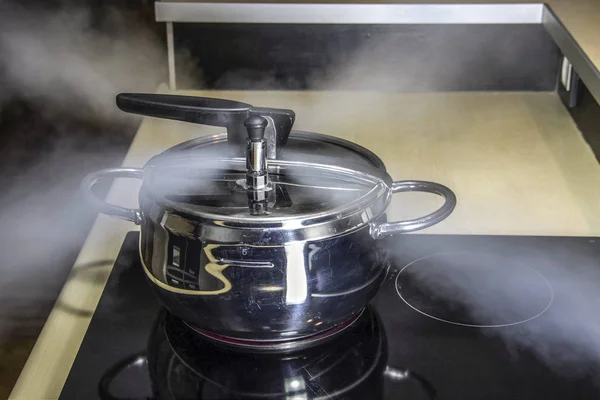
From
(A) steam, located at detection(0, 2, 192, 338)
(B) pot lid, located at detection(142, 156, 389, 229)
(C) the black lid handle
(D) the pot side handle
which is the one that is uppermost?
(C) the black lid handle

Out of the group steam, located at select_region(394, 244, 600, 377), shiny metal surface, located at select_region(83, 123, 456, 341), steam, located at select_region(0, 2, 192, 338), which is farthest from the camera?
steam, located at select_region(0, 2, 192, 338)

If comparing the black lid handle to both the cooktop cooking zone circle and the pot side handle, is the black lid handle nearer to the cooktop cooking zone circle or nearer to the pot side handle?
the pot side handle

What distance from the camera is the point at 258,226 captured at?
64 centimetres

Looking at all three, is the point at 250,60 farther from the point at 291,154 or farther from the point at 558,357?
the point at 558,357

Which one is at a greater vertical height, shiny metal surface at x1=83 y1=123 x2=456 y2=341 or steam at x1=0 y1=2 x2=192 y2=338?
shiny metal surface at x1=83 y1=123 x2=456 y2=341

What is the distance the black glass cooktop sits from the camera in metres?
0.70

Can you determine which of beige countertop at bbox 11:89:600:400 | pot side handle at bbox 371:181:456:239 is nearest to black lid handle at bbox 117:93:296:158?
pot side handle at bbox 371:181:456:239

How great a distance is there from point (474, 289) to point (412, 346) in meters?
0.15

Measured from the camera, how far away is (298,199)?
71cm

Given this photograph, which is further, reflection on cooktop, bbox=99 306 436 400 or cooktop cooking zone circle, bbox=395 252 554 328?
cooktop cooking zone circle, bbox=395 252 554 328

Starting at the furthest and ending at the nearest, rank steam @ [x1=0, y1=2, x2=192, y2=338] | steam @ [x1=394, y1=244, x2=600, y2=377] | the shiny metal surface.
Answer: steam @ [x1=0, y1=2, x2=192, y2=338] < steam @ [x1=394, y1=244, x2=600, y2=377] < the shiny metal surface

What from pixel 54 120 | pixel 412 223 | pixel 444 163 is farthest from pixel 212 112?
pixel 54 120

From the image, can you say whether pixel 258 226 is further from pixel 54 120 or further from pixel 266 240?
pixel 54 120

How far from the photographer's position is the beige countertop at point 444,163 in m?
0.86
